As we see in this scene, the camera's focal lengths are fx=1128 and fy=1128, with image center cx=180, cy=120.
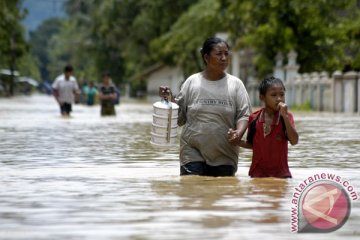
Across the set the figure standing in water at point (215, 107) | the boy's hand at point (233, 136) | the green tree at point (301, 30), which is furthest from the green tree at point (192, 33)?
the boy's hand at point (233, 136)

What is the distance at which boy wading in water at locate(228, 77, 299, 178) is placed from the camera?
9984 mm

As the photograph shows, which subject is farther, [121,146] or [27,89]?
[27,89]

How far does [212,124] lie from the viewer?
10289 mm

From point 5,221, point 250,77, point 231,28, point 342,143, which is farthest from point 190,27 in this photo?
point 5,221

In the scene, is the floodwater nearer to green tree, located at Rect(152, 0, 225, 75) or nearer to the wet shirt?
the wet shirt

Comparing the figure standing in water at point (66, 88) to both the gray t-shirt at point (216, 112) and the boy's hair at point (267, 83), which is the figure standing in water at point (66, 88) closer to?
the gray t-shirt at point (216, 112)

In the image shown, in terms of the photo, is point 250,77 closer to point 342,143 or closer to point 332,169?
point 342,143

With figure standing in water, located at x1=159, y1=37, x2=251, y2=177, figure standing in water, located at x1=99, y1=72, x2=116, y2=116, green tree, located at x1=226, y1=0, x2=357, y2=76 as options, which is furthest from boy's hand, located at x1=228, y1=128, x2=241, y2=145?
green tree, located at x1=226, y1=0, x2=357, y2=76

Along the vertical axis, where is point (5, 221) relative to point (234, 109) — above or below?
below

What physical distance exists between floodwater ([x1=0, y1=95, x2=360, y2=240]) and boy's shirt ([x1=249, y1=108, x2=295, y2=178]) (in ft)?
0.41

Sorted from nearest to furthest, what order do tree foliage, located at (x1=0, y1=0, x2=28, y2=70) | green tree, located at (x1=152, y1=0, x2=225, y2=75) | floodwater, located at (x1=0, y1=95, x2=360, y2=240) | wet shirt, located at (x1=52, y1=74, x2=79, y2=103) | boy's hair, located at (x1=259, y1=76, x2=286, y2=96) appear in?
floodwater, located at (x1=0, y1=95, x2=360, y2=240), boy's hair, located at (x1=259, y1=76, x2=286, y2=96), wet shirt, located at (x1=52, y1=74, x2=79, y2=103), tree foliage, located at (x1=0, y1=0, x2=28, y2=70), green tree, located at (x1=152, y1=0, x2=225, y2=75)

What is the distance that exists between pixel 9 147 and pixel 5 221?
9.62m

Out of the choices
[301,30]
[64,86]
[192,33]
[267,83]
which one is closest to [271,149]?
[267,83]

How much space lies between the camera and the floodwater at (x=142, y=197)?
7059 mm
